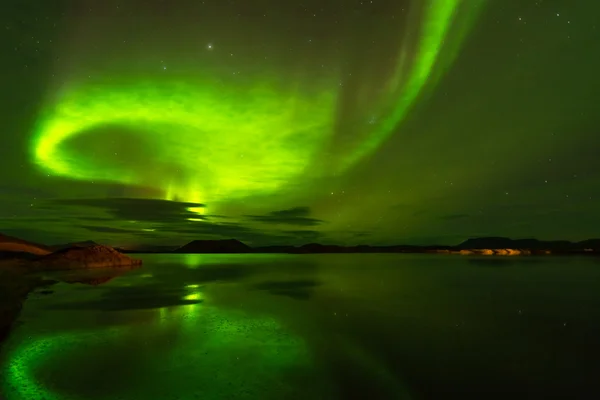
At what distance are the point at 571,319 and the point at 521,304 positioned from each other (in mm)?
7619

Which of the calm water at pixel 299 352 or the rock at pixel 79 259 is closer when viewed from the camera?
the calm water at pixel 299 352

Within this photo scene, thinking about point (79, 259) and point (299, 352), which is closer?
point (299, 352)

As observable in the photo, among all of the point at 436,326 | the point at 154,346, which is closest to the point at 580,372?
the point at 436,326

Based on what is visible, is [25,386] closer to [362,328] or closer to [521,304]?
[362,328]

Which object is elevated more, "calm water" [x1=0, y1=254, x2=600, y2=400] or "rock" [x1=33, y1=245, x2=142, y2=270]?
"rock" [x1=33, y1=245, x2=142, y2=270]

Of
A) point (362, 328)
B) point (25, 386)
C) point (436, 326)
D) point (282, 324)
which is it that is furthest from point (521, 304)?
point (25, 386)

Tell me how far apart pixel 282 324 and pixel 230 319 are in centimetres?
446

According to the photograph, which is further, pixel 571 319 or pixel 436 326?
pixel 571 319

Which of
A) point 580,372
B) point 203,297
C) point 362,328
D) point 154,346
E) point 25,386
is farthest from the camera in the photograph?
point 203,297

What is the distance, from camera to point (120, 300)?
35.1 metres

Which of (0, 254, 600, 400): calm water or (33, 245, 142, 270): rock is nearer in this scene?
(0, 254, 600, 400): calm water

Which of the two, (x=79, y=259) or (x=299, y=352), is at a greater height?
(x=79, y=259)

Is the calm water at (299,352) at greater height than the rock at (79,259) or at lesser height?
lesser

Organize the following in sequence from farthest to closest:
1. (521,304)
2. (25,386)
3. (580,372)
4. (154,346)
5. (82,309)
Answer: (521,304)
(82,309)
(154,346)
(580,372)
(25,386)
